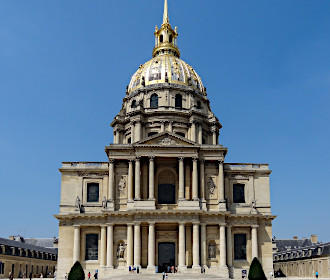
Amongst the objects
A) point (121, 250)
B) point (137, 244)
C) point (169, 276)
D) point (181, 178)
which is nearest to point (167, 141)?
point (181, 178)

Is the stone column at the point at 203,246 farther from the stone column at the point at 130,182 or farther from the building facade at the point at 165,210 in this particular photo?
the stone column at the point at 130,182

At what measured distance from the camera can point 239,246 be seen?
54219 mm

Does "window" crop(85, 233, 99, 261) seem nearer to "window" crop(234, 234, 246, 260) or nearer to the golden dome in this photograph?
"window" crop(234, 234, 246, 260)

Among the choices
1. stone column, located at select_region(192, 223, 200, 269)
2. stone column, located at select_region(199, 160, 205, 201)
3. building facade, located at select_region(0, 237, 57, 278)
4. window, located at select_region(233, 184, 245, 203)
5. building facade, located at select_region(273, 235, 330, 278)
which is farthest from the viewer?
building facade, located at select_region(0, 237, 57, 278)

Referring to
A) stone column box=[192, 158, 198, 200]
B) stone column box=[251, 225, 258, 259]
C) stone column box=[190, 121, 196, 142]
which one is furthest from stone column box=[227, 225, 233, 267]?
stone column box=[190, 121, 196, 142]

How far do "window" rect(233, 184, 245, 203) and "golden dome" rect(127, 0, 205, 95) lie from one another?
19312 millimetres

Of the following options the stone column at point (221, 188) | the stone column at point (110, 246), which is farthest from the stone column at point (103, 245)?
the stone column at point (221, 188)

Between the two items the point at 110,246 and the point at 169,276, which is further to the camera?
the point at 110,246

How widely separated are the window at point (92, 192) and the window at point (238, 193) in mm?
16199

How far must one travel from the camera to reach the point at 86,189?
55.5 meters

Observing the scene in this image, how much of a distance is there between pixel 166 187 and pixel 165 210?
5.08 meters

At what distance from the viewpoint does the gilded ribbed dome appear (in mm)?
69375

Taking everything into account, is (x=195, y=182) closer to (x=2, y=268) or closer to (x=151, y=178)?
(x=151, y=178)

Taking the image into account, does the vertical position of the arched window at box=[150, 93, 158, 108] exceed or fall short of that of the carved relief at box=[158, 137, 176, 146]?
it exceeds it
